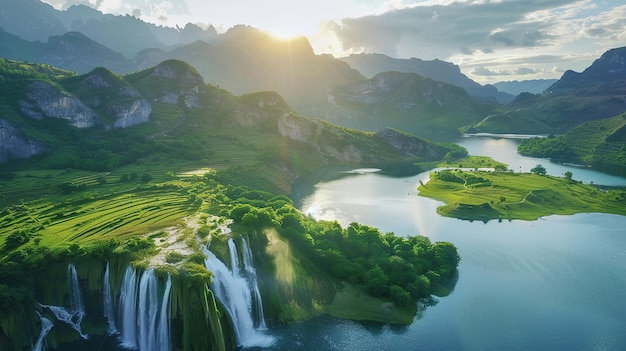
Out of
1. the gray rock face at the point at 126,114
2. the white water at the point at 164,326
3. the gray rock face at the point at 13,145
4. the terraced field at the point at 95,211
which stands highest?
the gray rock face at the point at 126,114

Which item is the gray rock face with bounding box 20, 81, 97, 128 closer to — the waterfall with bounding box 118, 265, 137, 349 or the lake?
the lake

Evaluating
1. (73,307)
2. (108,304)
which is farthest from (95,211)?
(108,304)

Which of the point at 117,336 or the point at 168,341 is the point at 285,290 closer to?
the point at 168,341

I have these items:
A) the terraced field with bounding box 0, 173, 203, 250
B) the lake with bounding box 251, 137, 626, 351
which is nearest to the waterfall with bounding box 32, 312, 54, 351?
the terraced field with bounding box 0, 173, 203, 250

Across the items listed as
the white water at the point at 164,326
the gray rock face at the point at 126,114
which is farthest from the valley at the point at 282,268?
the gray rock face at the point at 126,114

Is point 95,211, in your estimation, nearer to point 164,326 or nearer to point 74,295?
point 74,295

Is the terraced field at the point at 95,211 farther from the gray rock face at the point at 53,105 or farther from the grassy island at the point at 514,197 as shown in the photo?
the grassy island at the point at 514,197
